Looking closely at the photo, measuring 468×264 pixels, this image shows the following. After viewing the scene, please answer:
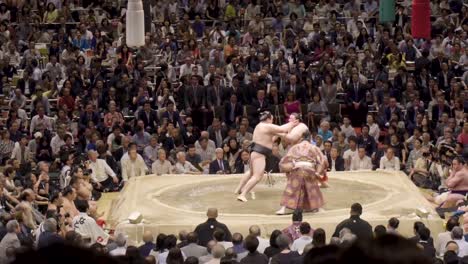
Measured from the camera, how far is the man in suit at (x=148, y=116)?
11062mm

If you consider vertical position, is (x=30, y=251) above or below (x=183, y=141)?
above

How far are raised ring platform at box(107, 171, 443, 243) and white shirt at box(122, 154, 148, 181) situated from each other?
0.98 feet

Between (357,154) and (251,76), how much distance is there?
220 cm

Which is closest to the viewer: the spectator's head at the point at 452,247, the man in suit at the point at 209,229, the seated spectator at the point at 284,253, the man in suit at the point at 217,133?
the seated spectator at the point at 284,253

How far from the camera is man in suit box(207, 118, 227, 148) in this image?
10.6 metres

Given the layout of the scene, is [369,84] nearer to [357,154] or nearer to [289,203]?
[357,154]

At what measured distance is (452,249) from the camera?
5.82 metres

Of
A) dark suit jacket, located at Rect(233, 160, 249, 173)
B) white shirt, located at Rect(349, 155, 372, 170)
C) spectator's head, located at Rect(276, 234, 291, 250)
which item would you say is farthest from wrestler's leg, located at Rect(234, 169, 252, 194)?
spectator's head, located at Rect(276, 234, 291, 250)

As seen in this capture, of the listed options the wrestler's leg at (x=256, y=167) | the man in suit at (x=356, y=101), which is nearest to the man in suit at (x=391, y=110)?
the man in suit at (x=356, y=101)

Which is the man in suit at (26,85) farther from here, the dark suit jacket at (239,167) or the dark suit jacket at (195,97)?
the dark suit jacket at (239,167)

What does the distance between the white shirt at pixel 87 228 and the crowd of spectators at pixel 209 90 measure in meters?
0.15

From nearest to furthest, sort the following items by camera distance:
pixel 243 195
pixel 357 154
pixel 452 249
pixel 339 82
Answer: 1. pixel 452 249
2. pixel 243 195
3. pixel 357 154
4. pixel 339 82

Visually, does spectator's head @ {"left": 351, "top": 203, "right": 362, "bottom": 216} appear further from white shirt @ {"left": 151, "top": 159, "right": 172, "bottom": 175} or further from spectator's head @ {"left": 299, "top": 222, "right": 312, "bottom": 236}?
white shirt @ {"left": 151, "top": 159, "right": 172, "bottom": 175}

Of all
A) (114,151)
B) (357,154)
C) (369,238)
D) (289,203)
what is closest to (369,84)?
(357,154)
